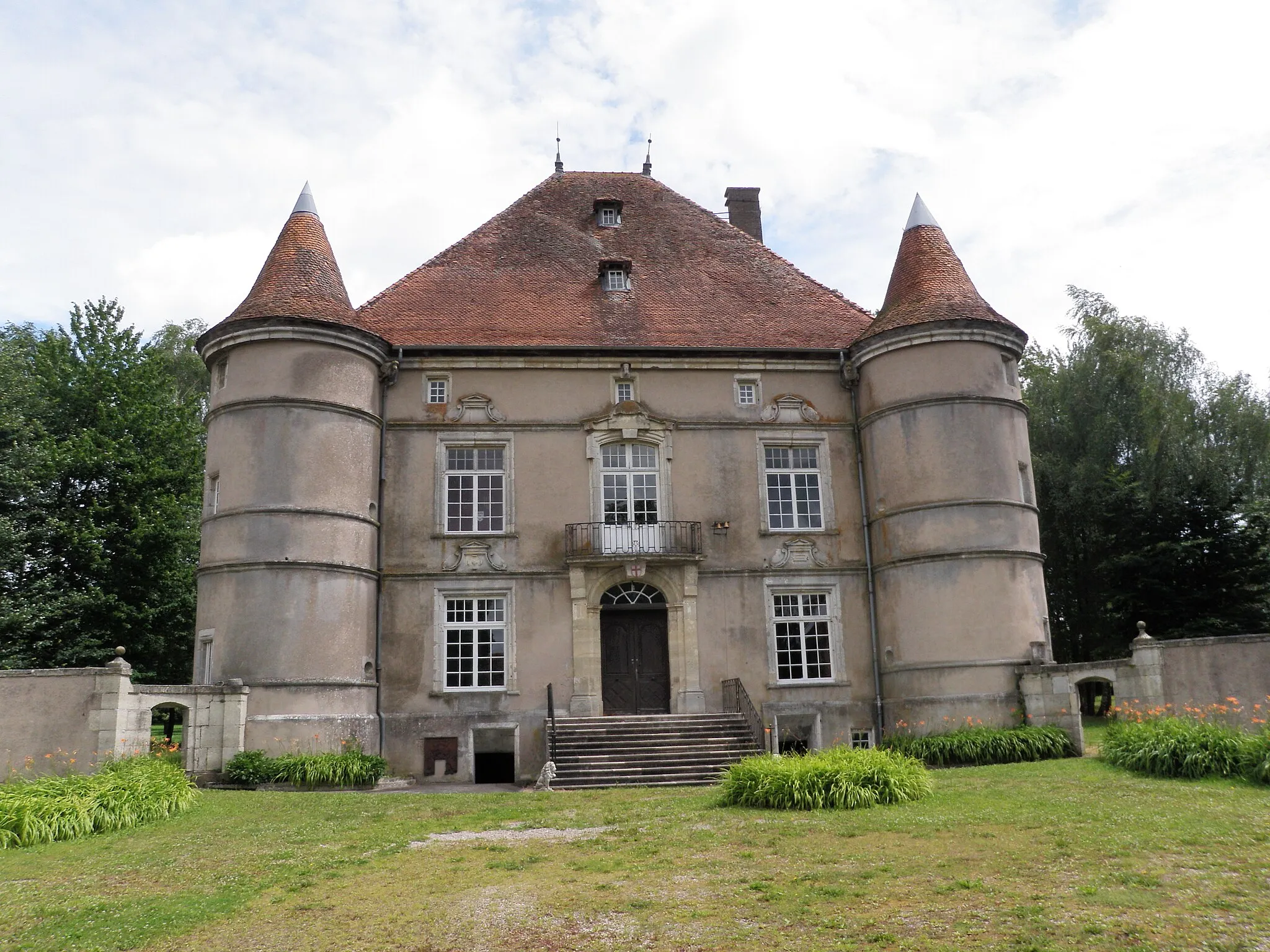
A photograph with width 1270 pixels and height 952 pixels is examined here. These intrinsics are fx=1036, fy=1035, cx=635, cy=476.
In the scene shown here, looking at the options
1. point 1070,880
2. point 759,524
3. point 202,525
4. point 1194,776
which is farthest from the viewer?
point 759,524

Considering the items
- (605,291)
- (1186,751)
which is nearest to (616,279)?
(605,291)

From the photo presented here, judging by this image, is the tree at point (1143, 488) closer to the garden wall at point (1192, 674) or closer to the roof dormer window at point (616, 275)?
the garden wall at point (1192, 674)

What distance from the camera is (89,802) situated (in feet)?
38.6

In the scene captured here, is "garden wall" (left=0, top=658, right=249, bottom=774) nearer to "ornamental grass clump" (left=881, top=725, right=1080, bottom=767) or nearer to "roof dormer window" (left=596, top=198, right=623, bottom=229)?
"ornamental grass clump" (left=881, top=725, right=1080, bottom=767)

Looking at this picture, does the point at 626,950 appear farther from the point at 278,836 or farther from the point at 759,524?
the point at 759,524

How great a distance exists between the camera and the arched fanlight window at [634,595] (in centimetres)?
2016

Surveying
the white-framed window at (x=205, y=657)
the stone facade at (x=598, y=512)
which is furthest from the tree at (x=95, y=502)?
the stone facade at (x=598, y=512)

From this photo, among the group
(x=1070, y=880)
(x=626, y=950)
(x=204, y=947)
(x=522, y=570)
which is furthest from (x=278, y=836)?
(x=522, y=570)

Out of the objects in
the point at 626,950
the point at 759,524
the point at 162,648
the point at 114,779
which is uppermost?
the point at 759,524

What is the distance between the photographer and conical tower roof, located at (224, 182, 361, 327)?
62.4ft

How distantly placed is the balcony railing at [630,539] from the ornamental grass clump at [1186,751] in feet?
27.6

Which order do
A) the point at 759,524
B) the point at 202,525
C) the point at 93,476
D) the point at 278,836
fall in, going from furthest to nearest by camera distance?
1. the point at 93,476
2. the point at 759,524
3. the point at 202,525
4. the point at 278,836

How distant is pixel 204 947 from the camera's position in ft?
22.4

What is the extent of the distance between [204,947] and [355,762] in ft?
34.8
